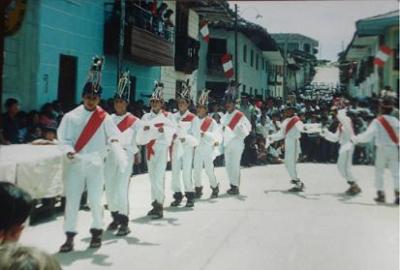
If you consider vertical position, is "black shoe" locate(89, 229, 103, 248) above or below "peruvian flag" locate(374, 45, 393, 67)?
below

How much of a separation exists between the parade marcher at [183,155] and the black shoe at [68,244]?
0.90 meters

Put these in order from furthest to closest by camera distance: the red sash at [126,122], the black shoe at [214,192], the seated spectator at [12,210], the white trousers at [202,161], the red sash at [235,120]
Answer: the white trousers at [202,161]
the black shoe at [214,192]
the red sash at [126,122]
the red sash at [235,120]
the seated spectator at [12,210]

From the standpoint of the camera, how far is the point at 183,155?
10.4ft

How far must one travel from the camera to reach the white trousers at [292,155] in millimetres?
2021

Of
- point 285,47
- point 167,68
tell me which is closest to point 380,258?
point 285,47

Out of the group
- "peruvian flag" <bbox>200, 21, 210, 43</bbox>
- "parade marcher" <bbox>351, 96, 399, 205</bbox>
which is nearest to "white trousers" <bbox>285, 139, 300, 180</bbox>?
"parade marcher" <bbox>351, 96, 399, 205</bbox>

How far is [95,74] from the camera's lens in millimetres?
1919

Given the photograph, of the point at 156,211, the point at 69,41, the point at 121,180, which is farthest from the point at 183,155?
the point at 69,41

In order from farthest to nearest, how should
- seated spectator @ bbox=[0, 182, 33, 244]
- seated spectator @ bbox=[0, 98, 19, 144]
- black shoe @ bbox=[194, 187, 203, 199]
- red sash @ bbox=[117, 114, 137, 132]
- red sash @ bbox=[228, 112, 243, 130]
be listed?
black shoe @ bbox=[194, 187, 203, 199] < red sash @ bbox=[117, 114, 137, 132] < red sash @ bbox=[228, 112, 243, 130] < seated spectator @ bbox=[0, 98, 19, 144] < seated spectator @ bbox=[0, 182, 33, 244]

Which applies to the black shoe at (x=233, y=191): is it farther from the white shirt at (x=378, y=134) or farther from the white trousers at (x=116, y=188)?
the white shirt at (x=378, y=134)

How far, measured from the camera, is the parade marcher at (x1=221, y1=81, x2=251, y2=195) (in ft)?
6.92

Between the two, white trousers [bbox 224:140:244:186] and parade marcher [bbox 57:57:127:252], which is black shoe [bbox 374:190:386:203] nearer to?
white trousers [bbox 224:140:244:186]

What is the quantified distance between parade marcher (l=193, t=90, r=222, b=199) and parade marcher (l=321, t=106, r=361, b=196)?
812 millimetres

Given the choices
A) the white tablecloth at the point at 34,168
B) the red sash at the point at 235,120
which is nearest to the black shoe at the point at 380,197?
the red sash at the point at 235,120
